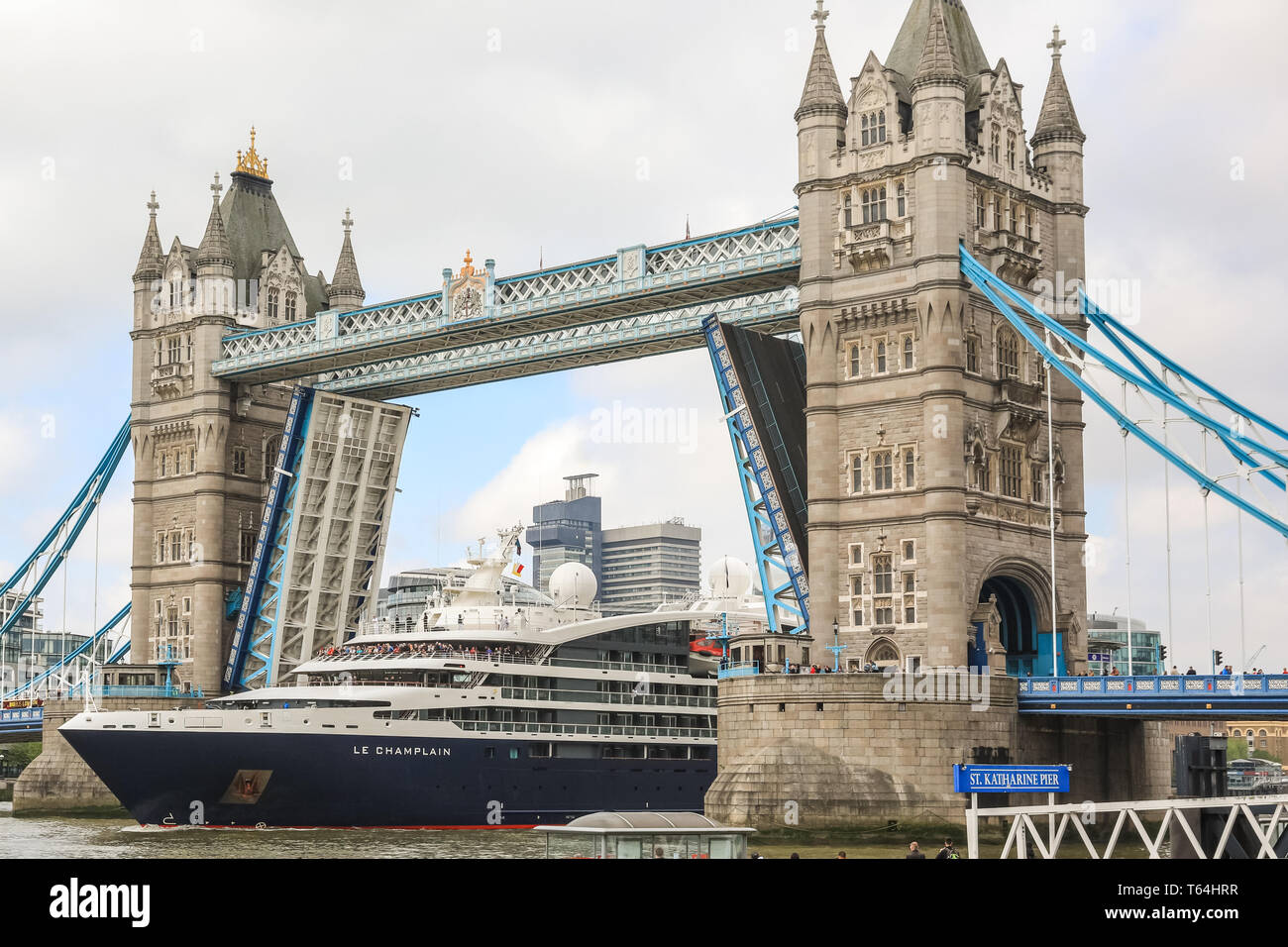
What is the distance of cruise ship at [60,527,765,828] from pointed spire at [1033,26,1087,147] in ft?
81.6

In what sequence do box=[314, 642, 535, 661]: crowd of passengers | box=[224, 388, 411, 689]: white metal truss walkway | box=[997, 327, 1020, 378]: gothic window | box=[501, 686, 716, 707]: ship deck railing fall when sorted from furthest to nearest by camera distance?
1. box=[224, 388, 411, 689]: white metal truss walkway
2. box=[501, 686, 716, 707]: ship deck railing
3. box=[314, 642, 535, 661]: crowd of passengers
4. box=[997, 327, 1020, 378]: gothic window

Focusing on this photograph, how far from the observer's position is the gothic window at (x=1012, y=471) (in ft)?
207

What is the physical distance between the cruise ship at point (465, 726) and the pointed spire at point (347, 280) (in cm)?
1881

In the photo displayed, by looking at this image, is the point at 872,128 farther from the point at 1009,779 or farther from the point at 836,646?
the point at 1009,779

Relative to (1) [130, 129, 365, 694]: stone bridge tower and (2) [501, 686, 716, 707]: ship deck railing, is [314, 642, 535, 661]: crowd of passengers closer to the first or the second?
(2) [501, 686, 716, 707]: ship deck railing

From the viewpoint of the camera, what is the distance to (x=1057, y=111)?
66188mm

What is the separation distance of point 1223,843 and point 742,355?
1576 inches

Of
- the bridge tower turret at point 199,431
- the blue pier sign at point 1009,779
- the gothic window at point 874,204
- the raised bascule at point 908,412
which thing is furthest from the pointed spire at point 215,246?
the blue pier sign at point 1009,779

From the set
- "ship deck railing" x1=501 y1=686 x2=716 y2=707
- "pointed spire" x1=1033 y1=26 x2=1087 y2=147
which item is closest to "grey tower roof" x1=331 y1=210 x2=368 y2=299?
"ship deck railing" x1=501 y1=686 x2=716 y2=707

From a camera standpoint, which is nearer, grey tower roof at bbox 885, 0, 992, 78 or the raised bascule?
the raised bascule

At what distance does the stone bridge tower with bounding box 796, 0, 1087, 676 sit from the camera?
60156 millimetres

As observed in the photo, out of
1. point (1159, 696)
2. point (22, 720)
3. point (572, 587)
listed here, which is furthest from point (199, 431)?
point (1159, 696)

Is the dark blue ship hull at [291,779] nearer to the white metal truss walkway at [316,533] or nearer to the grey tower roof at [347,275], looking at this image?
the white metal truss walkway at [316,533]
